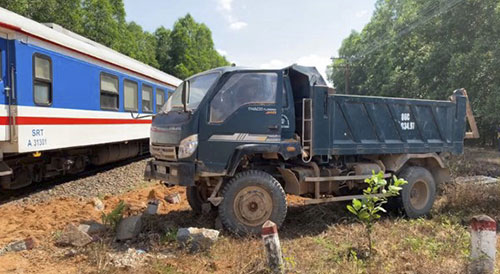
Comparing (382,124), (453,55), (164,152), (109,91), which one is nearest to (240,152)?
(164,152)

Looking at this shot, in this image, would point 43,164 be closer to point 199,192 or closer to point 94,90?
point 94,90

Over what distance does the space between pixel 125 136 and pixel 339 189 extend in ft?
20.6

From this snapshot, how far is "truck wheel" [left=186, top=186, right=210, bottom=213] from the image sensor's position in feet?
20.9

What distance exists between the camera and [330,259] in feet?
14.6

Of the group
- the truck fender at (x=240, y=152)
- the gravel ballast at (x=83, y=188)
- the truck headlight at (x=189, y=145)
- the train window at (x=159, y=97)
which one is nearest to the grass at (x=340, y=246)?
the truck fender at (x=240, y=152)

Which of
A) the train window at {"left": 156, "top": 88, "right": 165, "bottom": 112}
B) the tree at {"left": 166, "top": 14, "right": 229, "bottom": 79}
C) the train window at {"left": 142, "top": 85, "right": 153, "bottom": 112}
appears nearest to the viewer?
the train window at {"left": 142, "top": 85, "right": 153, "bottom": 112}

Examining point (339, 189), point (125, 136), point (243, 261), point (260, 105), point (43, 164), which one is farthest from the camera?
point (125, 136)

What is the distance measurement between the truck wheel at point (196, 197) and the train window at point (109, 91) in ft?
13.8

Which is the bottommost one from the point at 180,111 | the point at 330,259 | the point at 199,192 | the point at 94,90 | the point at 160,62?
the point at 330,259

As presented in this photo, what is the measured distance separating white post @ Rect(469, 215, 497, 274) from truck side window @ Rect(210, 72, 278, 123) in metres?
2.88

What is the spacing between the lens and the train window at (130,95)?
34.0 ft

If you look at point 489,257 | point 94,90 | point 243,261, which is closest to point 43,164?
point 94,90

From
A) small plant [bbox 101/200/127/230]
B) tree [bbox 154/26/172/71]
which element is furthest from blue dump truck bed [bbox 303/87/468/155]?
tree [bbox 154/26/172/71]

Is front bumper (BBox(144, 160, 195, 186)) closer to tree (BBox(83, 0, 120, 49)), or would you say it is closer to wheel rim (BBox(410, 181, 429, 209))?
wheel rim (BBox(410, 181, 429, 209))
